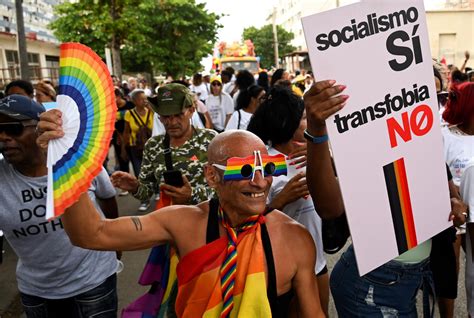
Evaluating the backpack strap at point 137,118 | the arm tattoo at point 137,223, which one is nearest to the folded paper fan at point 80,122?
the arm tattoo at point 137,223

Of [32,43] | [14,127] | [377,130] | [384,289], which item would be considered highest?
[32,43]

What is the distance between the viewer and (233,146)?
1.70 m

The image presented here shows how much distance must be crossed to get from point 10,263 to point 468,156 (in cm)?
457

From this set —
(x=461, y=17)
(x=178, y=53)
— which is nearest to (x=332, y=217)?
(x=178, y=53)

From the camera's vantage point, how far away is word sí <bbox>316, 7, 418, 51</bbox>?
58.3 inches

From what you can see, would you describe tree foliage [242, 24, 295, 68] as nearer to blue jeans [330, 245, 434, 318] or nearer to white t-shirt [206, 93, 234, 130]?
white t-shirt [206, 93, 234, 130]

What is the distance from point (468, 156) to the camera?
109 inches

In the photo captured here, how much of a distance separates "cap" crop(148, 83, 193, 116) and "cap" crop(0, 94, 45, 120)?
1.05m

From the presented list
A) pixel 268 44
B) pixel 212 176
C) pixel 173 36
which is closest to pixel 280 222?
pixel 212 176

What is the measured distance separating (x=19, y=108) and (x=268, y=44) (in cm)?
5846

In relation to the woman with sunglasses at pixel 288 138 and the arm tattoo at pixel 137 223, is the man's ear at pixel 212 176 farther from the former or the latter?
the woman with sunglasses at pixel 288 138

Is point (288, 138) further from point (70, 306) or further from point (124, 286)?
point (124, 286)

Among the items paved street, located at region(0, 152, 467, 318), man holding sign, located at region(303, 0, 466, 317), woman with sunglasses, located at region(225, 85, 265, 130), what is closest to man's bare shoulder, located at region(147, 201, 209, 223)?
man holding sign, located at region(303, 0, 466, 317)

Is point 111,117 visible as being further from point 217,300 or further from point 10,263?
point 10,263
